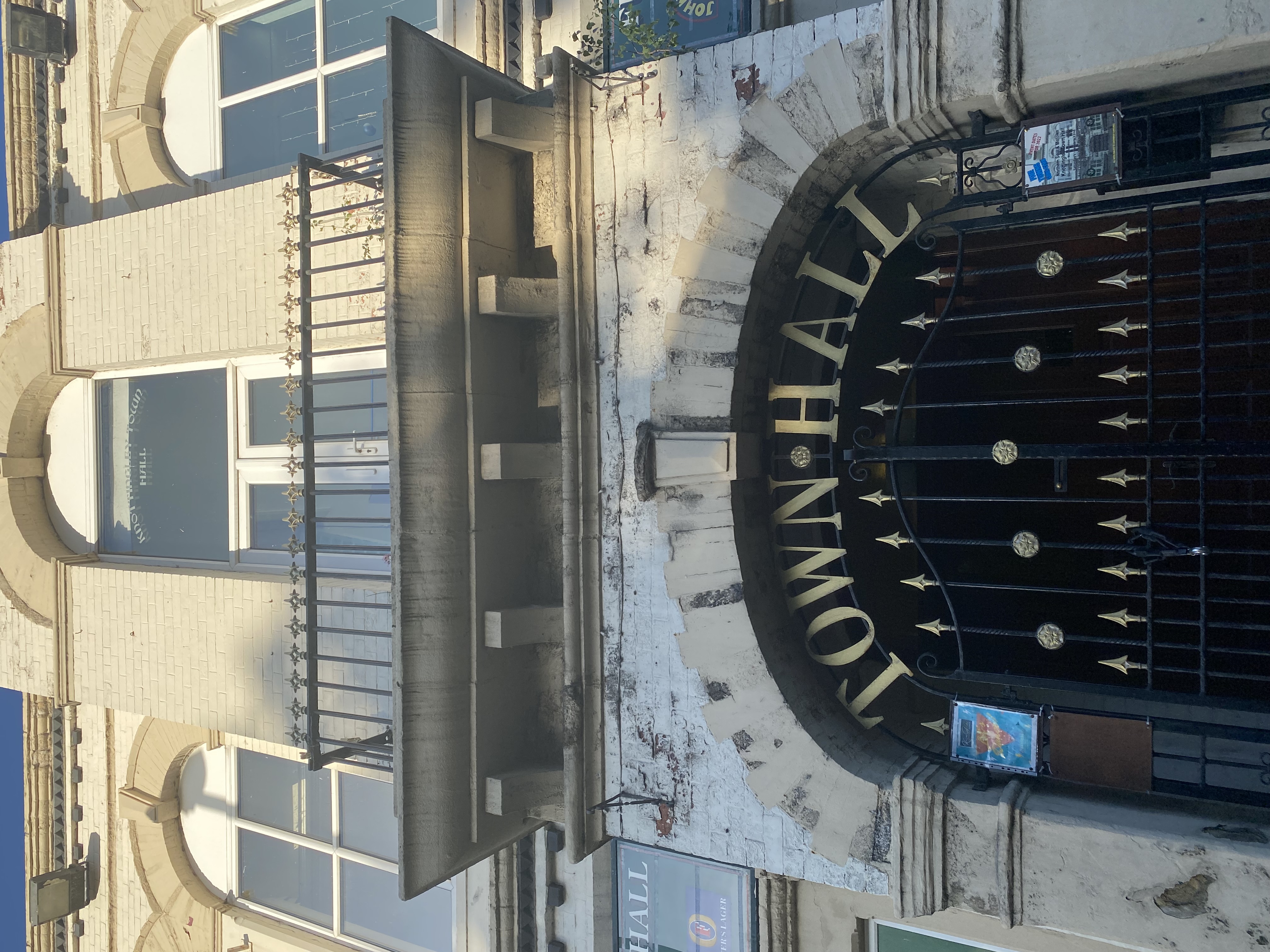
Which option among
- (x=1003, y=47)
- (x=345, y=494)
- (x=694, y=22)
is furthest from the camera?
(x=345, y=494)

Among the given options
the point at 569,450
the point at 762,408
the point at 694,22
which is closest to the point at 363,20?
the point at 694,22

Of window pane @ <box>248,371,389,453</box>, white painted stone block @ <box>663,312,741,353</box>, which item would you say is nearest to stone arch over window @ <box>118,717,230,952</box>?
window pane @ <box>248,371,389,453</box>

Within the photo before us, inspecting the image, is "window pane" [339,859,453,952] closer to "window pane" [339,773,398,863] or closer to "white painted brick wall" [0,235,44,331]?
"window pane" [339,773,398,863]

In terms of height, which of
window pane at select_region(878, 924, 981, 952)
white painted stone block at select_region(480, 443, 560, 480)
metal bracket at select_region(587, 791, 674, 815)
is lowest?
window pane at select_region(878, 924, 981, 952)

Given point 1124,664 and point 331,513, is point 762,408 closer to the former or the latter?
point 1124,664

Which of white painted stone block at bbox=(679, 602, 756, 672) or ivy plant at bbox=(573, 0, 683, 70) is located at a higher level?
ivy plant at bbox=(573, 0, 683, 70)

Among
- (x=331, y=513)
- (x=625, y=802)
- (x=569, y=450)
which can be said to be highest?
(x=569, y=450)

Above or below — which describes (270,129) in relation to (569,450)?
above

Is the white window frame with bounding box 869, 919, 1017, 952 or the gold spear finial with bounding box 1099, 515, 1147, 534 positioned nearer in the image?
the gold spear finial with bounding box 1099, 515, 1147, 534
